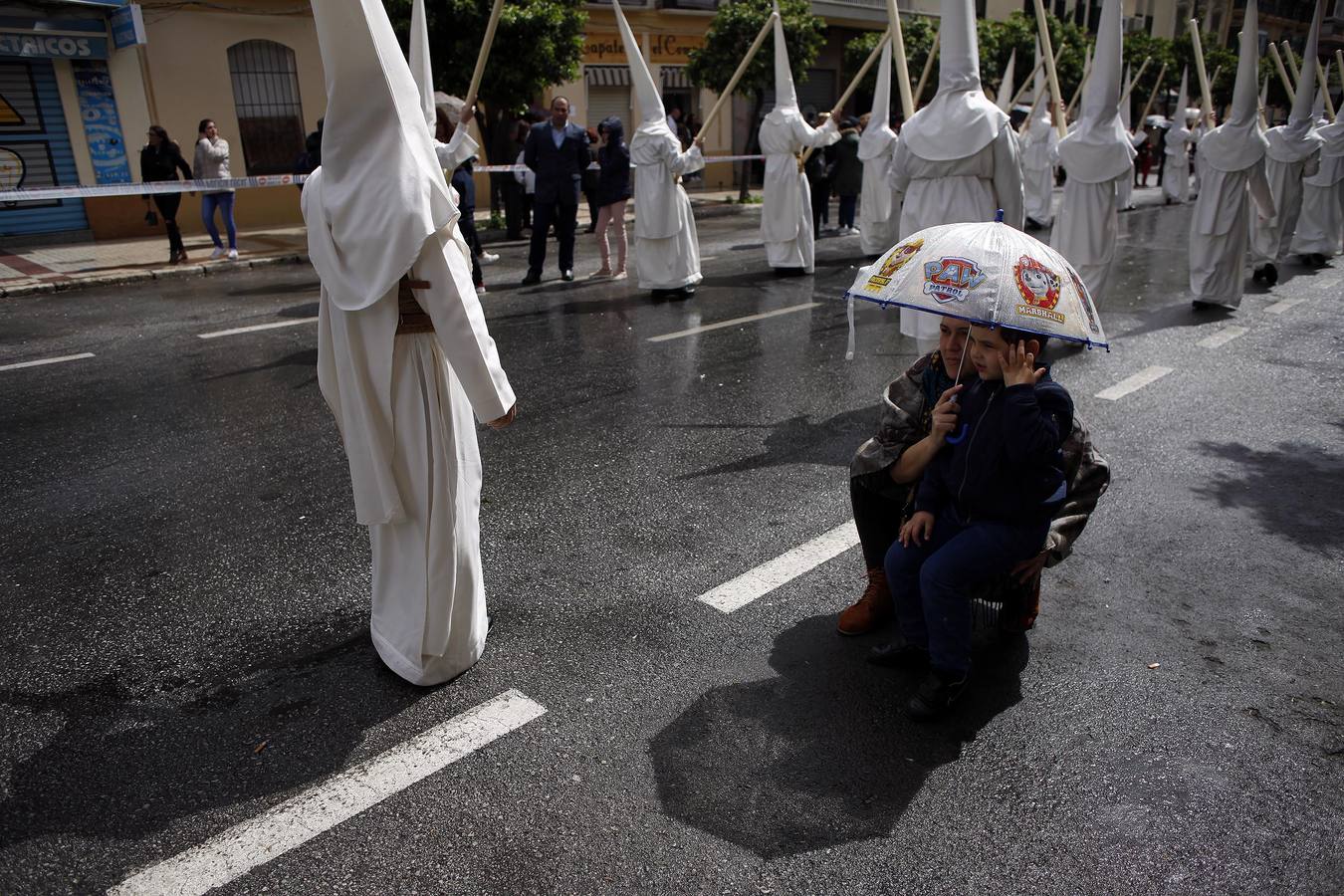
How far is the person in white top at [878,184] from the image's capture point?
536 inches

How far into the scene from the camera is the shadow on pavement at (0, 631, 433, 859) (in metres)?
2.77

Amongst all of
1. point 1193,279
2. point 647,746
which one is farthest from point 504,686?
point 1193,279

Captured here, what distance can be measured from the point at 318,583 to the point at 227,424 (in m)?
2.73

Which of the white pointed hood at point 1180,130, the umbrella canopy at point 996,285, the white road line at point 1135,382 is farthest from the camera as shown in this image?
the white pointed hood at point 1180,130

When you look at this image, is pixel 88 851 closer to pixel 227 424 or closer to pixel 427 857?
pixel 427 857

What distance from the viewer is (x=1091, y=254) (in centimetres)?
837

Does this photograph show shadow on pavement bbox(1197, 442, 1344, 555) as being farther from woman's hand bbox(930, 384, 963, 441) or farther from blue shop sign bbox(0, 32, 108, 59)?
blue shop sign bbox(0, 32, 108, 59)

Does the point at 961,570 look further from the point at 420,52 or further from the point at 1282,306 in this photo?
the point at 1282,306

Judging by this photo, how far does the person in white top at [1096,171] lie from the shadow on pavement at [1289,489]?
246cm

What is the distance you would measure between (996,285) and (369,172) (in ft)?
6.34

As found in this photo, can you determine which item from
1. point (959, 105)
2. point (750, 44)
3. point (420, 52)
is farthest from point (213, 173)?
point (959, 105)

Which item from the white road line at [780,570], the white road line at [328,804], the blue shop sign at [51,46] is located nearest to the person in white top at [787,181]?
the white road line at [780,570]

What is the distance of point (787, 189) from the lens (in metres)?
11.9

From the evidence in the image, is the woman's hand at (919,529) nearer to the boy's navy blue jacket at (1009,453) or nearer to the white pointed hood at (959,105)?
the boy's navy blue jacket at (1009,453)
